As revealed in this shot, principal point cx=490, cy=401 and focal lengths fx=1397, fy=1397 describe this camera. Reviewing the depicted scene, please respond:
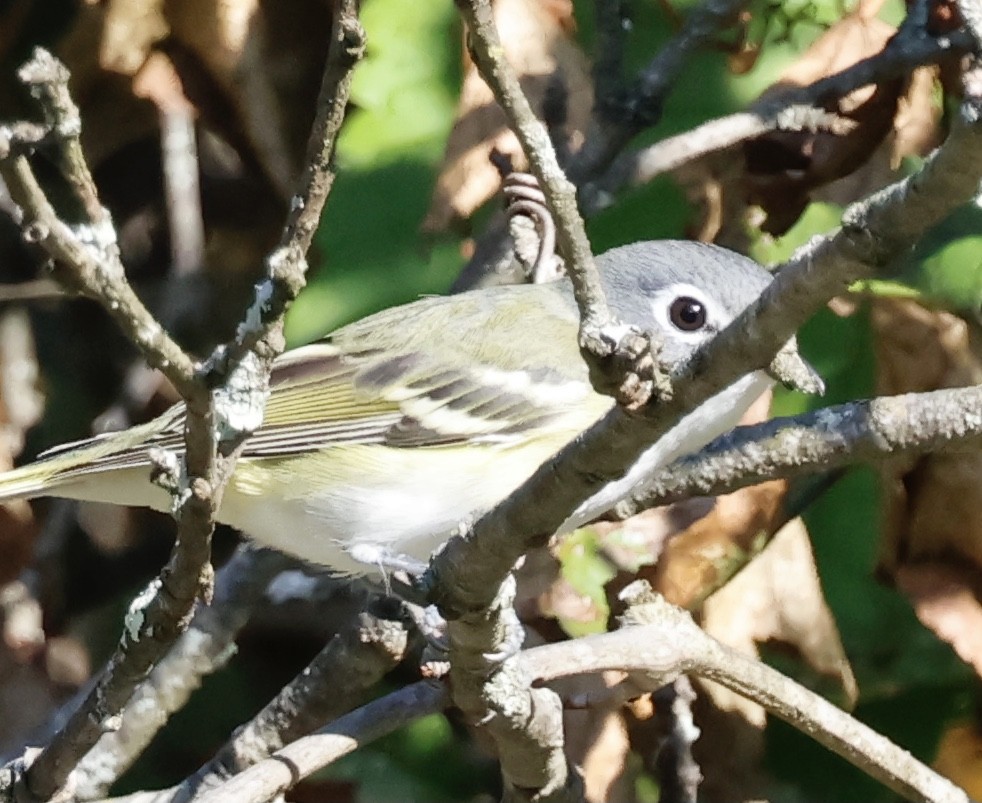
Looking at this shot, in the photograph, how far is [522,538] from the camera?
1.22 m

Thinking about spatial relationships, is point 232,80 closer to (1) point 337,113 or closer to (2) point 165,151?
(2) point 165,151

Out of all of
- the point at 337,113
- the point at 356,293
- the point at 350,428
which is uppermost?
the point at 337,113

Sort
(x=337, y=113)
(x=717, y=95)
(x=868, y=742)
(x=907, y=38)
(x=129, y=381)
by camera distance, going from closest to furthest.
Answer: (x=337, y=113) < (x=868, y=742) < (x=907, y=38) < (x=717, y=95) < (x=129, y=381)

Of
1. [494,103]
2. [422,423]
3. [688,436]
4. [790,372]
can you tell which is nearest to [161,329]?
[790,372]

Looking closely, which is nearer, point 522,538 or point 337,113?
point 337,113

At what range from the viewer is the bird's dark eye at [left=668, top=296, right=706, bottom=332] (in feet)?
7.38

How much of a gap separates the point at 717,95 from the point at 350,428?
934 millimetres

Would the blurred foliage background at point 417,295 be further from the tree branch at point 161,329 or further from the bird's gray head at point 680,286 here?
the tree branch at point 161,329

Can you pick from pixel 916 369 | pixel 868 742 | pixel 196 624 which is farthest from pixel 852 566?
pixel 196 624

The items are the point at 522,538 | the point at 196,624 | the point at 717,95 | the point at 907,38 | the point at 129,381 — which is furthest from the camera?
the point at 129,381

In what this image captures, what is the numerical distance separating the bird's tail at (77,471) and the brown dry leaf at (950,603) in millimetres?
1168

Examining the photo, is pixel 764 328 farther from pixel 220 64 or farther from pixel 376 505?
pixel 220 64

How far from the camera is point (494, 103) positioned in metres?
2.42

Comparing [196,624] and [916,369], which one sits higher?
[916,369]
